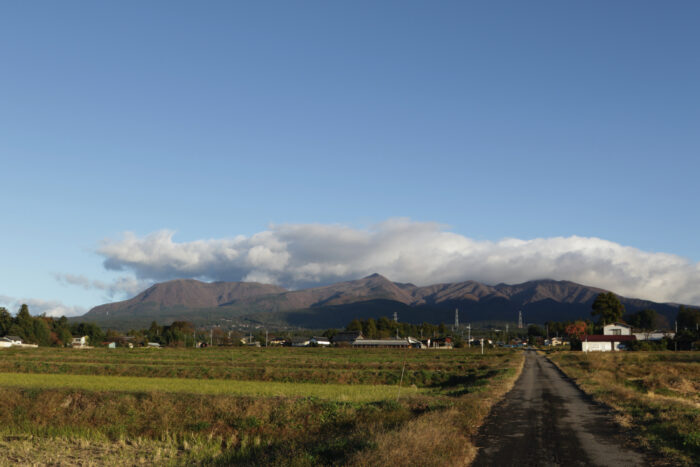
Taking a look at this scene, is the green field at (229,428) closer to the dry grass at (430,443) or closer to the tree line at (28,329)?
the dry grass at (430,443)

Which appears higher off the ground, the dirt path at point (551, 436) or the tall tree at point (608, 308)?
the tall tree at point (608, 308)

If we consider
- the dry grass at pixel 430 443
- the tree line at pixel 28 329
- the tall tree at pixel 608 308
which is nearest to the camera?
the dry grass at pixel 430 443

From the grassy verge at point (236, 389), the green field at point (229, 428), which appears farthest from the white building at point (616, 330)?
the green field at point (229, 428)

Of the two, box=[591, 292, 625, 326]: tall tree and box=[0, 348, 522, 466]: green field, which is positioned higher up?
box=[591, 292, 625, 326]: tall tree

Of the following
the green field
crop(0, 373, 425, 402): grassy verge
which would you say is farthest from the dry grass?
crop(0, 373, 425, 402): grassy verge

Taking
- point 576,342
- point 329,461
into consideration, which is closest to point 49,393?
point 329,461

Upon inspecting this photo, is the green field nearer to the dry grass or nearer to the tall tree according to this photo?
the dry grass

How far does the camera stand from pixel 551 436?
838 inches

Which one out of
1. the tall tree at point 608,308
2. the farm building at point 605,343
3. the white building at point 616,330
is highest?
the tall tree at point 608,308

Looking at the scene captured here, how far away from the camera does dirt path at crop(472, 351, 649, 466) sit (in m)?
17.2

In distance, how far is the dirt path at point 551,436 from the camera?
1725 centimetres

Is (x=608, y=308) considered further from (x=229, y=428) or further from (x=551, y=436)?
(x=229, y=428)

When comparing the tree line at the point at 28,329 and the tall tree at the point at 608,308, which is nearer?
the tall tree at the point at 608,308

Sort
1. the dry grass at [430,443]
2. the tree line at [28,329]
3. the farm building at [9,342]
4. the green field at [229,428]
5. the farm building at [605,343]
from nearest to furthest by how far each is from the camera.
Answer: the dry grass at [430,443]
the green field at [229,428]
the farm building at [605,343]
the farm building at [9,342]
the tree line at [28,329]
